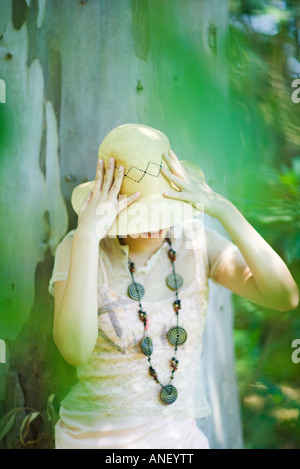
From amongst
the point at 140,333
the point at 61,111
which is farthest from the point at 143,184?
the point at 61,111

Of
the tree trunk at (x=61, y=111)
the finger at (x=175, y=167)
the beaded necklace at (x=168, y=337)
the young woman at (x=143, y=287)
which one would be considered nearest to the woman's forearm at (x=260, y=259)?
the young woman at (x=143, y=287)

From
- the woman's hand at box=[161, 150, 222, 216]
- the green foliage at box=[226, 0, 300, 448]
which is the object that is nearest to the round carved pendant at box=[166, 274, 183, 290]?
the woman's hand at box=[161, 150, 222, 216]

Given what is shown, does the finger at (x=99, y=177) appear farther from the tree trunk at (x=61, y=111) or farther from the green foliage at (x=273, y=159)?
the green foliage at (x=273, y=159)

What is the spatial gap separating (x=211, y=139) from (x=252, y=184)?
0.42m

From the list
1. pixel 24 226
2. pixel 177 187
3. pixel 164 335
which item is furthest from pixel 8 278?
pixel 177 187

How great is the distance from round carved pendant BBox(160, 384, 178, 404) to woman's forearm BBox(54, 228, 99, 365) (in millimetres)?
249

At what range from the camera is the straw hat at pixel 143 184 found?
44.4 inches

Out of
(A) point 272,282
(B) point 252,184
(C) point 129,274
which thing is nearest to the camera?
(A) point 272,282

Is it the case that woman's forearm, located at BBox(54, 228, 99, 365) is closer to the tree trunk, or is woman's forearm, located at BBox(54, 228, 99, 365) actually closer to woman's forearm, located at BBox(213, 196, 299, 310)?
woman's forearm, located at BBox(213, 196, 299, 310)

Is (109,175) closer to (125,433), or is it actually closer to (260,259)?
(260,259)

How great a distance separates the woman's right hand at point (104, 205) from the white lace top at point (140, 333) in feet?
0.45

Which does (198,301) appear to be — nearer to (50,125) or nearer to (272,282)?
(272,282)

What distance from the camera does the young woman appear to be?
1.13 metres

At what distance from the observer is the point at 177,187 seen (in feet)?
3.85
